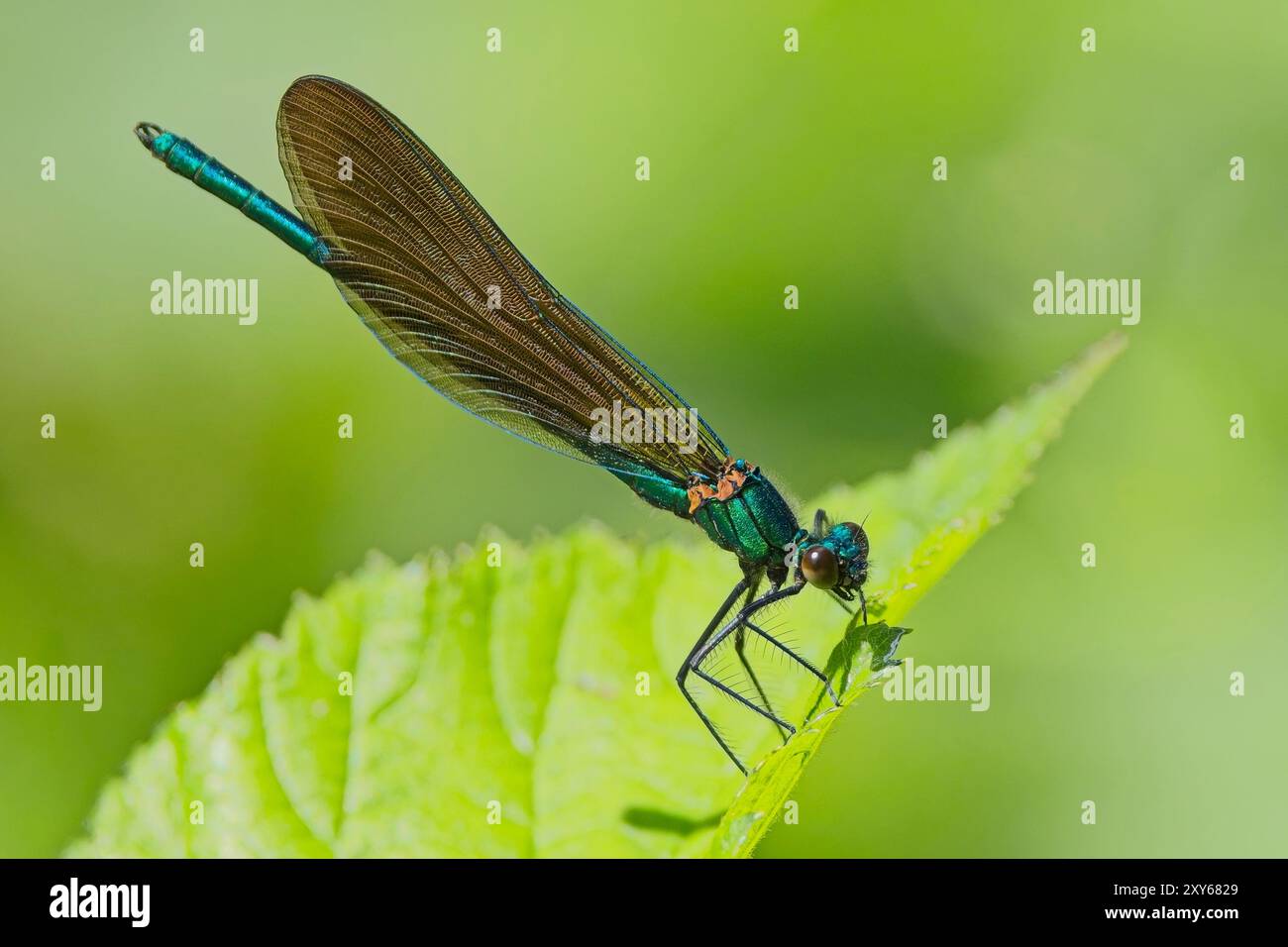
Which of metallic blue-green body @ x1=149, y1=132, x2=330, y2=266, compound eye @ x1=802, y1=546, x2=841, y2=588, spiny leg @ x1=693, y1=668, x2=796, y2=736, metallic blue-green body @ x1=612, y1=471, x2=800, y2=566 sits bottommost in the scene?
spiny leg @ x1=693, y1=668, x2=796, y2=736

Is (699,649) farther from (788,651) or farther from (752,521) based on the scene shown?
(752,521)

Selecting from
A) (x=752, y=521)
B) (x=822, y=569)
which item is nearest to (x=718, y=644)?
(x=822, y=569)

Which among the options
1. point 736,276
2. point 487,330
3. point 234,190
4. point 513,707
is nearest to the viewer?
point 513,707

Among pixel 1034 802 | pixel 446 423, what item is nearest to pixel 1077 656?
pixel 1034 802

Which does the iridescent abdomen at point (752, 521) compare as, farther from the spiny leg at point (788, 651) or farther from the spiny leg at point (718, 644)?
the spiny leg at point (788, 651)

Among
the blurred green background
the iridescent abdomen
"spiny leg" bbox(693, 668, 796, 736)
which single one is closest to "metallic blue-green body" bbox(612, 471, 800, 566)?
the iridescent abdomen

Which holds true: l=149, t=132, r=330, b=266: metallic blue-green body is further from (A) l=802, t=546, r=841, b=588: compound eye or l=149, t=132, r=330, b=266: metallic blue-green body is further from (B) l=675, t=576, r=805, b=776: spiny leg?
(A) l=802, t=546, r=841, b=588: compound eye

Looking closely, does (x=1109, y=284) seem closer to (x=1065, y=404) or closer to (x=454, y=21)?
(x=1065, y=404)
